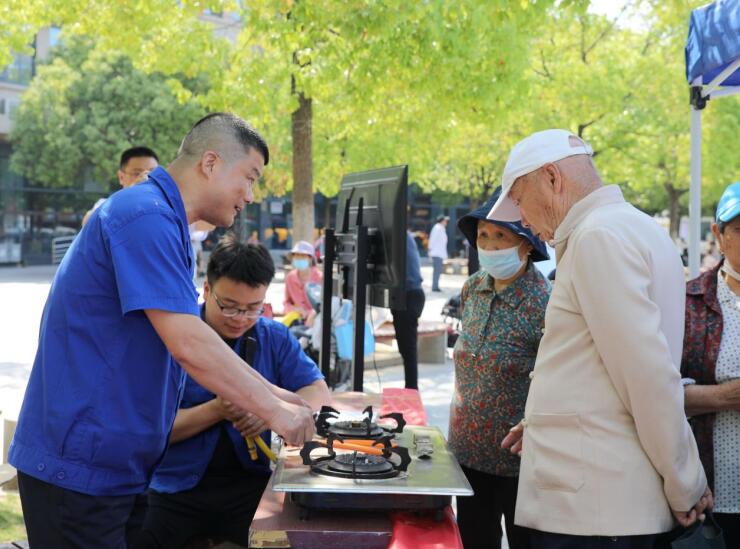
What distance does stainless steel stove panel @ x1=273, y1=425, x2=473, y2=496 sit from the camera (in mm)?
2369

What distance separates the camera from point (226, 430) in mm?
3471

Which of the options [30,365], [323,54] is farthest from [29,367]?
[323,54]

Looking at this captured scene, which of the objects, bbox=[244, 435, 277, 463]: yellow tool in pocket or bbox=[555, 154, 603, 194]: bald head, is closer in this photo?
bbox=[555, 154, 603, 194]: bald head

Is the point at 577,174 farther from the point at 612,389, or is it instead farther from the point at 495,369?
the point at 495,369

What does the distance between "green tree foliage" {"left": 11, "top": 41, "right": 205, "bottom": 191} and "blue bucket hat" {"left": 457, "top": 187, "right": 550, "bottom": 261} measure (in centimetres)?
2597

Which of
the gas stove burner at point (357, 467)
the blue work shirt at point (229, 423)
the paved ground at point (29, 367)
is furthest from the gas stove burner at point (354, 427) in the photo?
the paved ground at point (29, 367)

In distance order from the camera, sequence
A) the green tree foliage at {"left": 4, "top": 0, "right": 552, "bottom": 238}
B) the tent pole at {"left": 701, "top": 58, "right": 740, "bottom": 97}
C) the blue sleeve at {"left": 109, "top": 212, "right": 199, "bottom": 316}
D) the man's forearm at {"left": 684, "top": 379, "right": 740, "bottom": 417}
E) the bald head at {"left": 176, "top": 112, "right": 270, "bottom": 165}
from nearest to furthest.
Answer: the blue sleeve at {"left": 109, "top": 212, "right": 199, "bottom": 316}, the bald head at {"left": 176, "top": 112, "right": 270, "bottom": 165}, the man's forearm at {"left": 684, "top": 379, "right": 740, "bottom": 417}, the tent pole at {"left": 701, "top": 58, "right": 740, "bottom": 97}, the green tree foliage at {"left": 4, "top": 0, "right": 552, "bottom": 238}

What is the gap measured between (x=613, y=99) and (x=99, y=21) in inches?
522

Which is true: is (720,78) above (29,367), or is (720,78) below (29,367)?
above

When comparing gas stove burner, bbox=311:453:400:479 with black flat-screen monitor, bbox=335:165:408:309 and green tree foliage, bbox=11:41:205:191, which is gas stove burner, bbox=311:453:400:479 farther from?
green tree foliage, bbox=11:41:205:191

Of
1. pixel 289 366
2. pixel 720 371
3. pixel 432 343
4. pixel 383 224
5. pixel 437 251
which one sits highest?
pixel 383 224

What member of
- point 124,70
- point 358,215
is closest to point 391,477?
point 358,215

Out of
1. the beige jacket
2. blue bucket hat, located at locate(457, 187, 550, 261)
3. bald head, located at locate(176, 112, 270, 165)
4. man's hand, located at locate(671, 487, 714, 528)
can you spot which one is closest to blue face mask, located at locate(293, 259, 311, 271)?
blue bucket hat, located at locate(457, 187, 550, 261)

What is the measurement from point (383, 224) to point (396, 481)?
2.36 m
